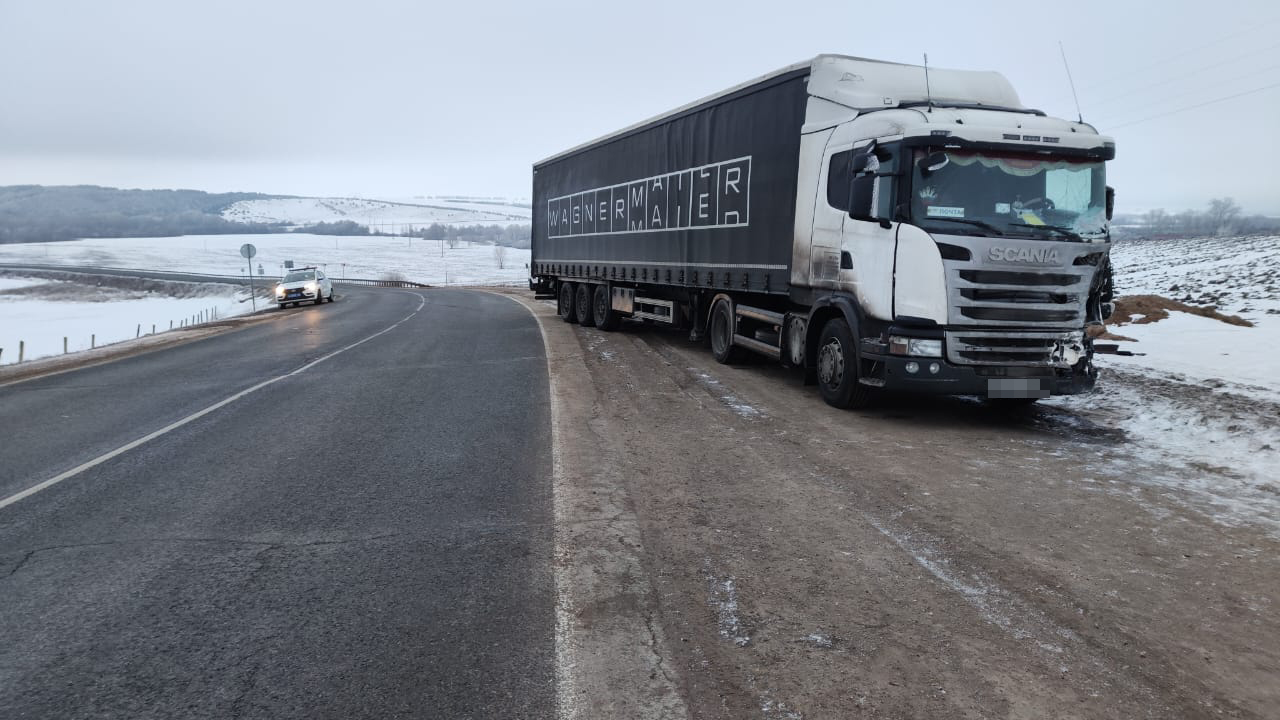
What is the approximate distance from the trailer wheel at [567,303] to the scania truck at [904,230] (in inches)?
330

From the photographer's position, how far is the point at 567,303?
2133 centimetres

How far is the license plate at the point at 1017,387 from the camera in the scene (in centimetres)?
816

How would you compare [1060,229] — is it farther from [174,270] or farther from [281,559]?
[174,270]

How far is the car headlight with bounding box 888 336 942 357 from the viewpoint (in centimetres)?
816

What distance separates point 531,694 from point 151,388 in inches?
408

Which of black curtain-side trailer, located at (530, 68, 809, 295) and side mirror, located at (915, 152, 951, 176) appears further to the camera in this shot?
black curtain-side trailer, located at (530, 68, 809, 295)

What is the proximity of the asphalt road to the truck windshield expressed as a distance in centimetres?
465

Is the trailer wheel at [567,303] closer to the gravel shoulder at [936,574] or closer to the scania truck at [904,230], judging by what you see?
the scania truck at [904,230]

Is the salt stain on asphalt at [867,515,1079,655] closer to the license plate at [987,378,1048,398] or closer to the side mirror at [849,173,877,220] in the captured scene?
the license plate at [987,378,1048,398]

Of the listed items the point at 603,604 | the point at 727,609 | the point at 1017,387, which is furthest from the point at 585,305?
the point at 727,609

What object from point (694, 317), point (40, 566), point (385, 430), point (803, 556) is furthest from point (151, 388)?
point (803, 556)

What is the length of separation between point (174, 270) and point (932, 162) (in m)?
115

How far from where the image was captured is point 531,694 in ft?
10.3

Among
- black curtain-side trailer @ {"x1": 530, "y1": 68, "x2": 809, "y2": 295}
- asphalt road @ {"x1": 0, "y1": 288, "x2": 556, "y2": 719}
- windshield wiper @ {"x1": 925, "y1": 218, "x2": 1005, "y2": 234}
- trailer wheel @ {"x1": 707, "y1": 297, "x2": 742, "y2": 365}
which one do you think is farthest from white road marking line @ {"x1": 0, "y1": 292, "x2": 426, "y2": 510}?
windshield wiper @ {"x1": 925, "y1": 218, "x2": 1005, "y2": 234}
